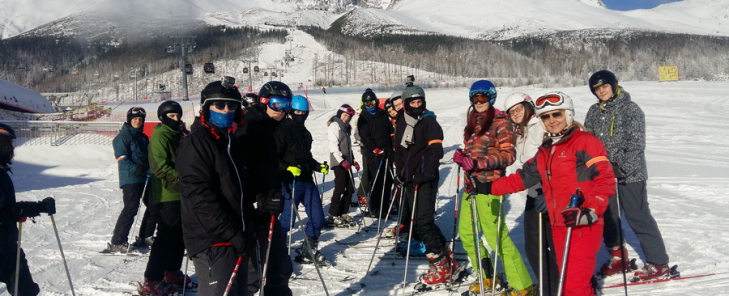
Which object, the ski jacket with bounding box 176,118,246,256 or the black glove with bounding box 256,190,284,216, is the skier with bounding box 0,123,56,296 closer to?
the ski jacket with bounding box 176,118,246,256

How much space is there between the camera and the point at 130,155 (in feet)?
20.3

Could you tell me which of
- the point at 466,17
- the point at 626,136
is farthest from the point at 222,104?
the point at 466,17

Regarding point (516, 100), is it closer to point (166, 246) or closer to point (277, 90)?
point (277, 90)

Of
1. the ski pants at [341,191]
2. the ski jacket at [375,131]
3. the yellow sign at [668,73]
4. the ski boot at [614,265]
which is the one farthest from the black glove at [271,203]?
the yellow sign at [668,73]

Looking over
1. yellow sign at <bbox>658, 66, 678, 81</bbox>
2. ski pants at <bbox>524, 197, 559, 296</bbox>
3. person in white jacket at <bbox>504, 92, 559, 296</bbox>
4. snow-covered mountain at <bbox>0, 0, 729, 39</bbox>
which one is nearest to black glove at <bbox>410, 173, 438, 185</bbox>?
person in white jacket at <bbox>504, 92, 559, 296</bbox>

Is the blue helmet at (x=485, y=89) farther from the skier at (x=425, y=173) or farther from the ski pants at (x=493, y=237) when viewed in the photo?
the ski pants at (x=493, y=237)

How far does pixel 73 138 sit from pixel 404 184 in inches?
656

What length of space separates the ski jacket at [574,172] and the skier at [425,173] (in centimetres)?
124

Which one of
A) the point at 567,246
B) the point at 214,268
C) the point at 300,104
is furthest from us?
the point at 300,104

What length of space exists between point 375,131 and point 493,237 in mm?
3967

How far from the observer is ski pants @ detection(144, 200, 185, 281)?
4.68 meters

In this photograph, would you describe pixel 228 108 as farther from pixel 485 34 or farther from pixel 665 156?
pixel 485 34

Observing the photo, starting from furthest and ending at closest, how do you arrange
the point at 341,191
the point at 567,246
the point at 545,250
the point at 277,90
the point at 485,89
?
the point at 341,191
the point at 277,90
the point at 485,89
the point at 545,250
the point at 567,246

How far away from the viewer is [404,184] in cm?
521
